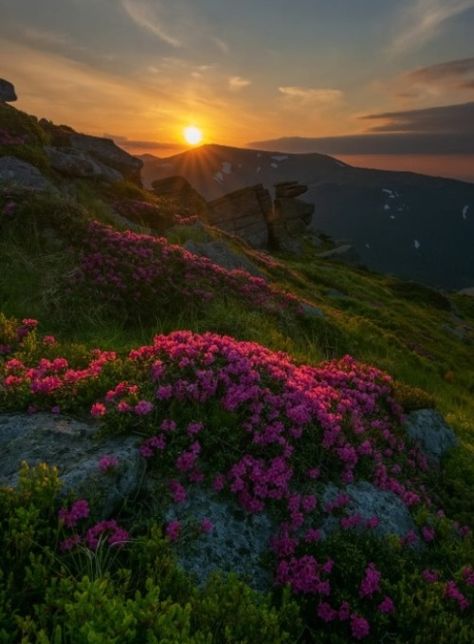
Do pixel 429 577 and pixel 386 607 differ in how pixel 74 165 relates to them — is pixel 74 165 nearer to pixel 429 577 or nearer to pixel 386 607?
pixel 429 577

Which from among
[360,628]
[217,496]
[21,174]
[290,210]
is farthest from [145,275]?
[290,210]

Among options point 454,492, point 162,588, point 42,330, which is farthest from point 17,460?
point 454,492

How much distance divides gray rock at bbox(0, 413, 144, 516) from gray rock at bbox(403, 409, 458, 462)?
17.7ft

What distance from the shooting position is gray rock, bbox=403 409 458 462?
9609 millimetres

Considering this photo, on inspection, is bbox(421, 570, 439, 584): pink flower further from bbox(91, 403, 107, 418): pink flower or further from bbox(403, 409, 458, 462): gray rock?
bbox(91, 403, 107, 418): pink flower

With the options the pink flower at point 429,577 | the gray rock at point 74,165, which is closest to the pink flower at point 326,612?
the pink flower at point 429,577

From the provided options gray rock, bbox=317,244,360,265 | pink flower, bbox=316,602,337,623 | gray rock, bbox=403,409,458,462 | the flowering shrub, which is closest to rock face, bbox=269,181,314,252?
gray rock, bbox=317,244,360,265

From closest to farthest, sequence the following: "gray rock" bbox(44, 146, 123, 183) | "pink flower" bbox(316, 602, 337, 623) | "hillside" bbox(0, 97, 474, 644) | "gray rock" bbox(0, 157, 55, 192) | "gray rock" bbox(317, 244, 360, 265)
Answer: "hillside" bbox(0, 97, 474, 644) → "pink flower" bbox(316, 602, 337, 623) → "gray rock" bbox(0, 157, 55, 192) → "gray rock" bbox(44, 146, 123, 183) → "gray rock" bbox(317, 244, 360, 265)

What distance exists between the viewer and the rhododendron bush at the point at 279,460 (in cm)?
577

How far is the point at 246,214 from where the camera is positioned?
100m

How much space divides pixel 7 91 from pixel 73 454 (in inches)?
1637

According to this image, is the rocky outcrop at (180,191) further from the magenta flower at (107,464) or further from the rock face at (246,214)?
the magenta flower at (107,464)

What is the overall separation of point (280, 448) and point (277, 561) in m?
1.44

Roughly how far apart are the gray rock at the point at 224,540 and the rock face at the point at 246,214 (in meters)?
89.4
